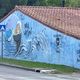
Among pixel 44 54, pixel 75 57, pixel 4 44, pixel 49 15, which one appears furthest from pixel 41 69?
pixel 4 44

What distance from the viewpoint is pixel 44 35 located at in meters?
31.5

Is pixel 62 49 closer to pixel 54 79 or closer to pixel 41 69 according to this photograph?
pixel 41 69

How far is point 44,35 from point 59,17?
7.77ft

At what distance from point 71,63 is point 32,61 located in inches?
186

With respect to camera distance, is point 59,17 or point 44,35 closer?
point 44,35

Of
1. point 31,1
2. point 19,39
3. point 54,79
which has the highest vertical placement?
point 31,1

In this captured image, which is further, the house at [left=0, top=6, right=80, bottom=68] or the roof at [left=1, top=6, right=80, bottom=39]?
the roof at [left=1, top=6, right=80, bottom=39]

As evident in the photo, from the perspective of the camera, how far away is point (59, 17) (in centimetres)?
3312

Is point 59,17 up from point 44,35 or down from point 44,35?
up

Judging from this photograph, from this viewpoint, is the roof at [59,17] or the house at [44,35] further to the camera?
the roof at [59,17]

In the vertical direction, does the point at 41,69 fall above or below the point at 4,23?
below

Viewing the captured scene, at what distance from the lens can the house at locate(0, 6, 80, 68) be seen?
28859 mm

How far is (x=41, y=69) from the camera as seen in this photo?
2570 centimetres

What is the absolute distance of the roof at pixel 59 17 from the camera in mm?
30022
